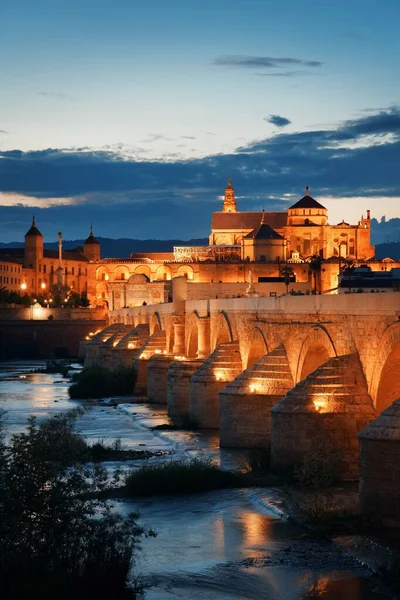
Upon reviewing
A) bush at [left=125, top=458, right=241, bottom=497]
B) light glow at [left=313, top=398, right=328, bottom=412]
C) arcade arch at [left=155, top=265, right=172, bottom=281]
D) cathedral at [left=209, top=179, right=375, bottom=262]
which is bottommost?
bush at [left=125, top=458, right=241, bottom=497]

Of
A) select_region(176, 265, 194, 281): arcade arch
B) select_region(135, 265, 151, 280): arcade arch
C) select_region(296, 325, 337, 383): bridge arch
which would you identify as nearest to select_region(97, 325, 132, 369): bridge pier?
select_region(296, 325, 337, 383): bridge arch

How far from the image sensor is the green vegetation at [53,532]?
1205 centimetres

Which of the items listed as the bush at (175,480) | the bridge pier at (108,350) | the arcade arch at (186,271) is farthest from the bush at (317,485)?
the arcade arch at (186,271)

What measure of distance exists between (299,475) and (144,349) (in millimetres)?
26057

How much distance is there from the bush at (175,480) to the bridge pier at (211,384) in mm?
8196

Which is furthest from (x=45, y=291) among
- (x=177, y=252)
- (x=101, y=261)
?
(x=177, y=252)

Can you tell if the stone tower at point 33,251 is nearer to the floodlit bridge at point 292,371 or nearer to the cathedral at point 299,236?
the cathedral at point 299,236

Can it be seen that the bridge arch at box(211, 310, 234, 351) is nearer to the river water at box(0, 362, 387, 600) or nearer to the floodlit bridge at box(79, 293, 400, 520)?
the floodlit bridge at box(79, 293, 400, 520)

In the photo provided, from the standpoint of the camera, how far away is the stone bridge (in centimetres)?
1848

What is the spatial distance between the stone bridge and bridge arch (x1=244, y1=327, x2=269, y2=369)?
24mm

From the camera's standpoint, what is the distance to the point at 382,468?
50.0 ft

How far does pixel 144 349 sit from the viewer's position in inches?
1716

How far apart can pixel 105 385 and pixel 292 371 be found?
21.8 meters

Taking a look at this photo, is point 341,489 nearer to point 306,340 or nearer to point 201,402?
point 306,340
